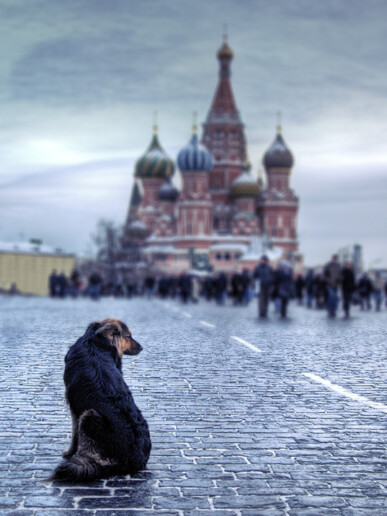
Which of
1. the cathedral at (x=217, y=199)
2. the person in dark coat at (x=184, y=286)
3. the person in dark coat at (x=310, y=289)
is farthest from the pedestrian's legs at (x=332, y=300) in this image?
the cathedral at (x=217, y=199)

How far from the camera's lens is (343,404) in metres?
7.80

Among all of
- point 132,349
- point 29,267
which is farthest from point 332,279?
point 29,267

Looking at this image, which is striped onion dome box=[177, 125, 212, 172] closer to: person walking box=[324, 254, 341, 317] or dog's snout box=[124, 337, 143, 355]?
person walking box=[324, 254, 341, 317]

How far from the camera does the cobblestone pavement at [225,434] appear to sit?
4.57 metres

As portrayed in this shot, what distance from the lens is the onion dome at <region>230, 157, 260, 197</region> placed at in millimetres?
113688

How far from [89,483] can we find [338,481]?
137 centimetres

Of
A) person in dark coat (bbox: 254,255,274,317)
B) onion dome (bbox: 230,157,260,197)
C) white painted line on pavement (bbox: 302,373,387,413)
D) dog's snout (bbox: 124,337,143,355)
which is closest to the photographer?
dog's snout (bbox: 124,337,143,355)

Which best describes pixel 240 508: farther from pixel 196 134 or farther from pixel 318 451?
pixel 196 134

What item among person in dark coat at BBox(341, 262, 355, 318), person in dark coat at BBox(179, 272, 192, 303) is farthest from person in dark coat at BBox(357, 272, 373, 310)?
person in dark coat at BBox(179, 272, 192, 303)

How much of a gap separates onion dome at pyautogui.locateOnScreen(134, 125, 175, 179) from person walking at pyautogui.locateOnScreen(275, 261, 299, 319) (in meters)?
96.0

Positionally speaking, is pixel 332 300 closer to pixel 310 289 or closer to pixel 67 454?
pixel 310 289

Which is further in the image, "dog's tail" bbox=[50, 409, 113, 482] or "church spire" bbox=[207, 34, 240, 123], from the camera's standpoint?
"church spire" bbox=[207, 34, 240, 123]

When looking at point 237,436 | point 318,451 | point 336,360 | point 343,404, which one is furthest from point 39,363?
point 318,451

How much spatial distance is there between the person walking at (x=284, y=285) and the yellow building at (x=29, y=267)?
172 ft
